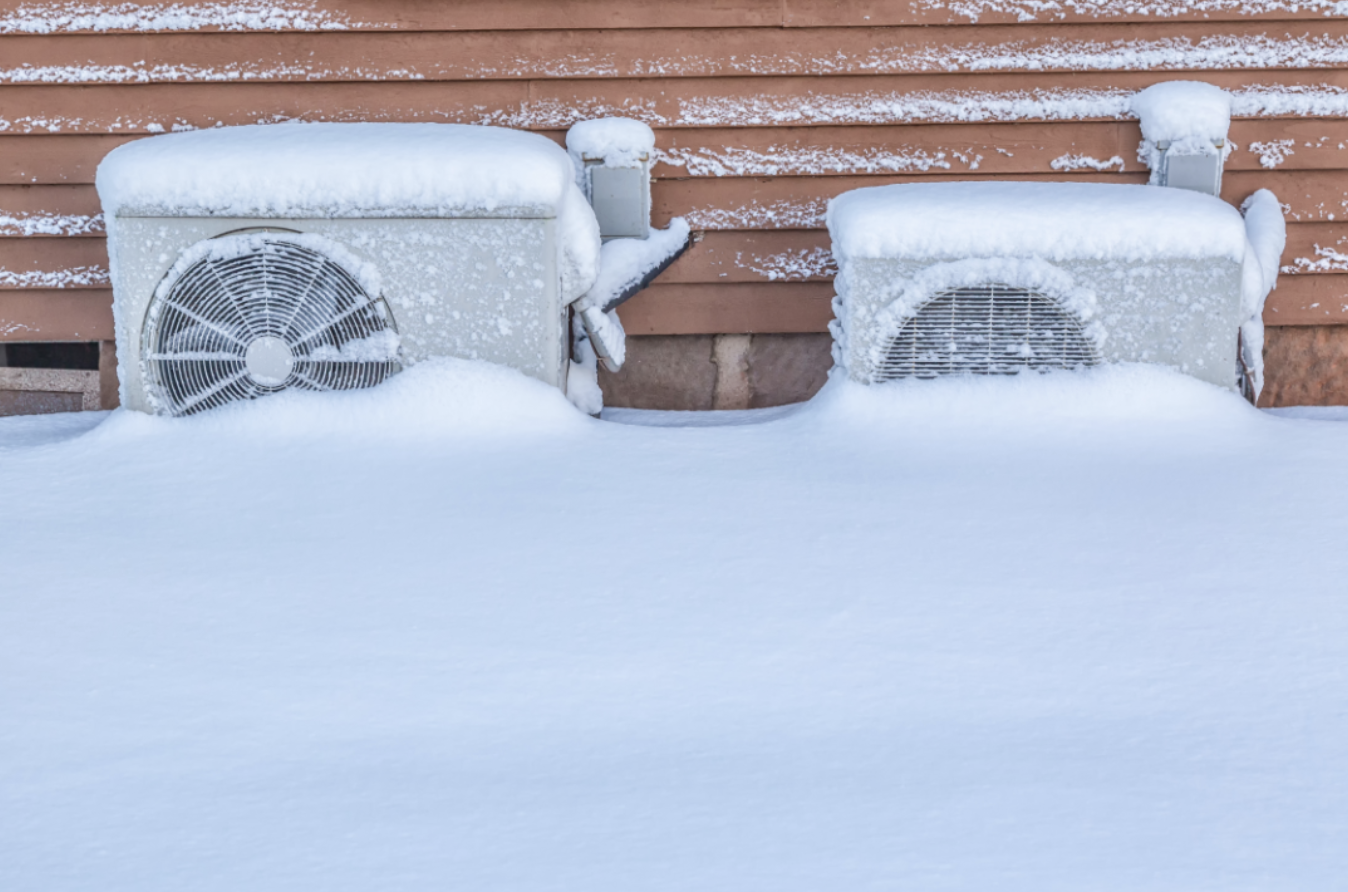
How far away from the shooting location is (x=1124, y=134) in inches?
162

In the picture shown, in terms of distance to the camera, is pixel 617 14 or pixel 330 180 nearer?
pixel 330 180

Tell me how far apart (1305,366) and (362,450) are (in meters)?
3.38

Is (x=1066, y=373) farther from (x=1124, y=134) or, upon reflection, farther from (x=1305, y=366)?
(x=1305, y=366)

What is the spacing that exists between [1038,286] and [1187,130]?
113 centimetres

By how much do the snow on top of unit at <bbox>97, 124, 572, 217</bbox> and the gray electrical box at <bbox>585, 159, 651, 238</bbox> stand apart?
2.11ft

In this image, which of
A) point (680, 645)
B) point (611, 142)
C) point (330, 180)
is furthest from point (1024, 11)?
point (680, 645)

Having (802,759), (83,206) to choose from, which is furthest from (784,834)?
(83,206)

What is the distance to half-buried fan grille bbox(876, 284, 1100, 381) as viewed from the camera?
3371mm

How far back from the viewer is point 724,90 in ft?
13.2

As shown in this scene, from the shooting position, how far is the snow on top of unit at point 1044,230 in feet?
11.0

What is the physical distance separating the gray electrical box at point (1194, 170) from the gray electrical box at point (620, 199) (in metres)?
1.79

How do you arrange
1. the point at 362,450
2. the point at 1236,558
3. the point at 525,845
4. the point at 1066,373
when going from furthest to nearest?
the point at 1066,373
the point at 362,450
the point at 1236,558
the point at 525,845

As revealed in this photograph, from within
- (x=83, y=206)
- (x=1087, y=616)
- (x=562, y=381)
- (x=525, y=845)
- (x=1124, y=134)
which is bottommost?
(x=525, y=845)

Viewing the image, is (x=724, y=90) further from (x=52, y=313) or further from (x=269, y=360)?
(x=52, y=313)
